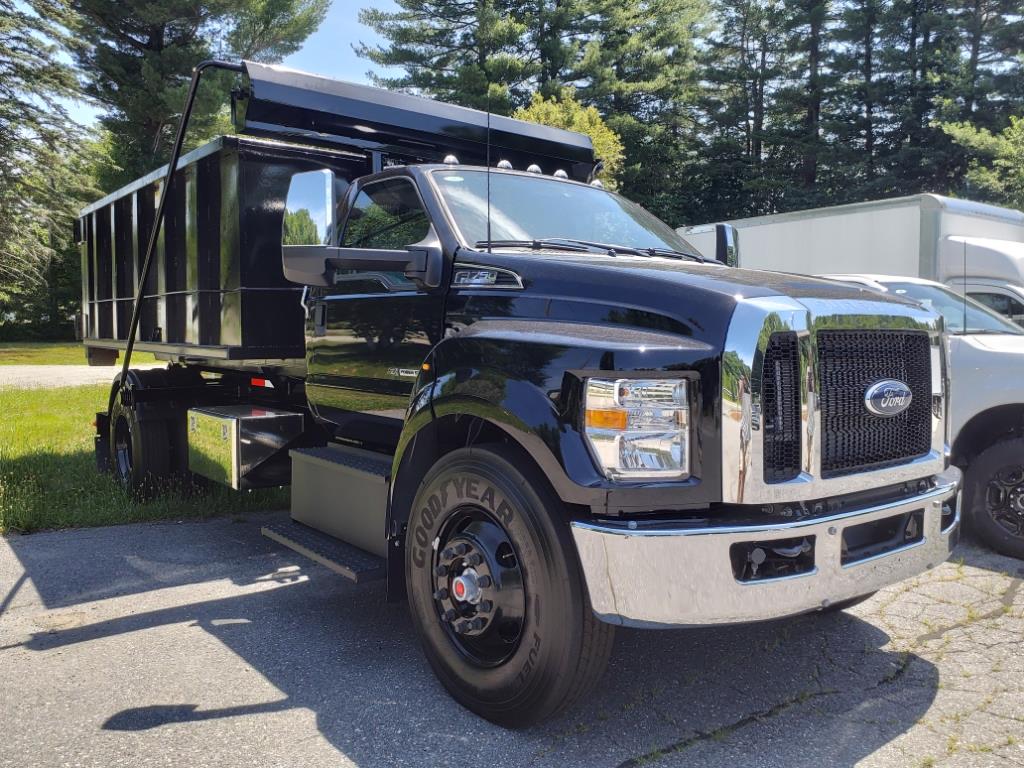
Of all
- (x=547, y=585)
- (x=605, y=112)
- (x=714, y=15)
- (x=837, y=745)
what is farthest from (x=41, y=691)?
(x=714, y=15)

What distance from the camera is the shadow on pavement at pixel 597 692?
10.0 ft

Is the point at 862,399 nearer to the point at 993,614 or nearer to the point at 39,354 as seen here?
the point at 993,614

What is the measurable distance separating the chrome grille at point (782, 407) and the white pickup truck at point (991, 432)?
2976 millimetres

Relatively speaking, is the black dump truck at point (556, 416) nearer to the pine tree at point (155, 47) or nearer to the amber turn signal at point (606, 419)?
the amber turn signal at point (606, 419)

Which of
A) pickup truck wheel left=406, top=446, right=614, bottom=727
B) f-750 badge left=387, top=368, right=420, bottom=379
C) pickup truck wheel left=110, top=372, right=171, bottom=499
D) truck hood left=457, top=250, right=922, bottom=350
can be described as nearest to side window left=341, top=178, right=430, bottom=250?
truck hood left=457, top=250, right=922, bottom=350

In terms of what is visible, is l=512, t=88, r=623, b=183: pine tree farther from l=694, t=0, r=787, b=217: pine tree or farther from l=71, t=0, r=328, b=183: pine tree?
l=694, t=0, r=787, b=217: pine tree

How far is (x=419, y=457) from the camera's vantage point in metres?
3.68

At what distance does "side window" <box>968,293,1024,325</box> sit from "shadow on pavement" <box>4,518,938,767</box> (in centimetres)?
527

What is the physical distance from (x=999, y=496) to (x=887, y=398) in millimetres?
3129

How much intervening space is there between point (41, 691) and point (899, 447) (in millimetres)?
3594

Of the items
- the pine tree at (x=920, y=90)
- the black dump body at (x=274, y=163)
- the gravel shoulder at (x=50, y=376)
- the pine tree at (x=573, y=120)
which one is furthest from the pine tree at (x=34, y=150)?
the pine tree at (x=920, y=90)

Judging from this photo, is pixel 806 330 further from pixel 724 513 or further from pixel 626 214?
pixel 626 214

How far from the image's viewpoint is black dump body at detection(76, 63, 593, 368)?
5.14 m

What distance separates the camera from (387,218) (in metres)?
4.31
